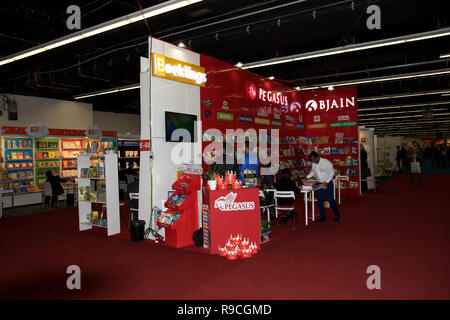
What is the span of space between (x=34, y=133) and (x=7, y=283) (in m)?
8.20

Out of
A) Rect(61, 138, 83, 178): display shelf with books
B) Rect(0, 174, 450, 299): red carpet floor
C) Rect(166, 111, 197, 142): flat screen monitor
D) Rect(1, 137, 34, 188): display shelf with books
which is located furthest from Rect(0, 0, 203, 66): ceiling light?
Rect(61, 138, 83, 178): display shelf with books

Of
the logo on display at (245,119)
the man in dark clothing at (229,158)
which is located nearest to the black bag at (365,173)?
the logo on display at (245,119)

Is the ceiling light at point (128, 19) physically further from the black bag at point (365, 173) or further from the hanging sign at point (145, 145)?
the black bag at point (365, 173)

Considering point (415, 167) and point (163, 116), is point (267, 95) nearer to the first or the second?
point (163, 116)

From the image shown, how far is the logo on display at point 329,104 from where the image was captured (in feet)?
36.7

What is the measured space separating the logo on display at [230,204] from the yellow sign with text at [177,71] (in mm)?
2597

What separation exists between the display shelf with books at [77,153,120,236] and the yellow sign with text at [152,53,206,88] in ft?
6.20

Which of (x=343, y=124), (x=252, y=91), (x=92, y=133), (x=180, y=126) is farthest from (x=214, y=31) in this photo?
(x=92, y=133)

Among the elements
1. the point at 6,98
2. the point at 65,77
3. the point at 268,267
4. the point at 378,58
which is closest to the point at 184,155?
the point at 268,267

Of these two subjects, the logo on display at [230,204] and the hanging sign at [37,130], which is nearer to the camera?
the logo on display at [230,204]

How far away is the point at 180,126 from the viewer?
6543 mm

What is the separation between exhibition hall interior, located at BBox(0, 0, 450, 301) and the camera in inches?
163

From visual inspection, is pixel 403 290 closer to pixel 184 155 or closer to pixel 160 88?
pixel 184 155

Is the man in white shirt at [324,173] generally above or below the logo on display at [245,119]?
below
